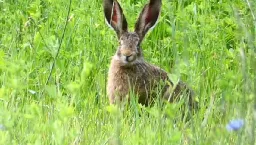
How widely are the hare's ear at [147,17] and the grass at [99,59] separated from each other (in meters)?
0.19

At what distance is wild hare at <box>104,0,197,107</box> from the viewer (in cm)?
646

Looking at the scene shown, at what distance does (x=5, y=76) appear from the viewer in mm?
5730

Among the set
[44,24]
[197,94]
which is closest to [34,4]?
[44,24]

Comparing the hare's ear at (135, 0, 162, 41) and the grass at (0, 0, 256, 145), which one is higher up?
the hare's ear at (135, 0, 162, 41)

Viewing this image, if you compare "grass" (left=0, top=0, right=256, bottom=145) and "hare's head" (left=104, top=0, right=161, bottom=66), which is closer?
"grass" (left=0, top=0, right=256, bottom=145)

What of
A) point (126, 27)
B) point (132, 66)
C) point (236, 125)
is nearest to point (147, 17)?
point (126, 27)

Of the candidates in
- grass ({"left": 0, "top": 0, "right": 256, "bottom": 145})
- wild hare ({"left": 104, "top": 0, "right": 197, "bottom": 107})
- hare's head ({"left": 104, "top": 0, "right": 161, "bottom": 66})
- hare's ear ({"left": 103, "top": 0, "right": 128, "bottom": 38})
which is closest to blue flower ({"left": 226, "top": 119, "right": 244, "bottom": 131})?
grass ({"left": 0, "top": 0, "right": 256, "bottom": 145})

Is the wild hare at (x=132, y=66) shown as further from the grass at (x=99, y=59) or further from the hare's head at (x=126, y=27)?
the grass at (x=99, y=59)

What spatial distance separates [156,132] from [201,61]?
2.10 metres

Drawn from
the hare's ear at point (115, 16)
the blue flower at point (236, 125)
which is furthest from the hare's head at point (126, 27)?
the blue flower at point (236, 125)

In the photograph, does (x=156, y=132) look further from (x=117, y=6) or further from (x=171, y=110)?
(x=117, y=6)

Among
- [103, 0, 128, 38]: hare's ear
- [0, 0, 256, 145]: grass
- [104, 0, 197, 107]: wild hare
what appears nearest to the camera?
[0, 0, 256, 145]: grass

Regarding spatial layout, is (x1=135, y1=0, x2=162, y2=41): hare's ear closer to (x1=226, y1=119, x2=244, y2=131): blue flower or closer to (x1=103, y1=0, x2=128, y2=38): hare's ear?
(x1=103, y1=0, x2=128, y2=38): hare's ear

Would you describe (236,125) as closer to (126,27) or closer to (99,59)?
(126,27)
